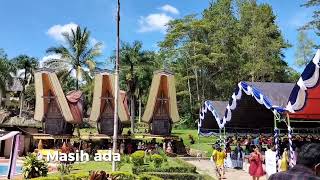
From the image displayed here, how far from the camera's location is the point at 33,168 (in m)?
16.6

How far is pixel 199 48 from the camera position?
160 feet

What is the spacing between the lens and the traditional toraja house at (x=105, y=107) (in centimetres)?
3347

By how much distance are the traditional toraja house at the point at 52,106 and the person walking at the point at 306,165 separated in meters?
30.6

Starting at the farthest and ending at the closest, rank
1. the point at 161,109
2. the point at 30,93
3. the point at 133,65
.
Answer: the point at 30,93, the point at 133,65, the point at 161,109

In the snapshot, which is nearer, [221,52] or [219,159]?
Result: [219,159]

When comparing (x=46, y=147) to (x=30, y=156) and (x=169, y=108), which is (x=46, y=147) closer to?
(x=169, y=108)

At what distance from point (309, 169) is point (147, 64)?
4404 centimetres

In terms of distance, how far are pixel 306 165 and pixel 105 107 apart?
102 feet

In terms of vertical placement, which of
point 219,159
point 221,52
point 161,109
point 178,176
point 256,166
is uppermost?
point 221,52

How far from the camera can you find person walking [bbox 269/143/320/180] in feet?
11.8

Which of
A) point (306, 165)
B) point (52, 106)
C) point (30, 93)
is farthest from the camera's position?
point (30, 93)

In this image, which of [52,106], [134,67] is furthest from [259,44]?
[52,106]

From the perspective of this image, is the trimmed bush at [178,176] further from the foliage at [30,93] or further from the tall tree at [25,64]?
the foliage at [30,93]

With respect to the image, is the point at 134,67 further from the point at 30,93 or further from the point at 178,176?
the point at 178,176
